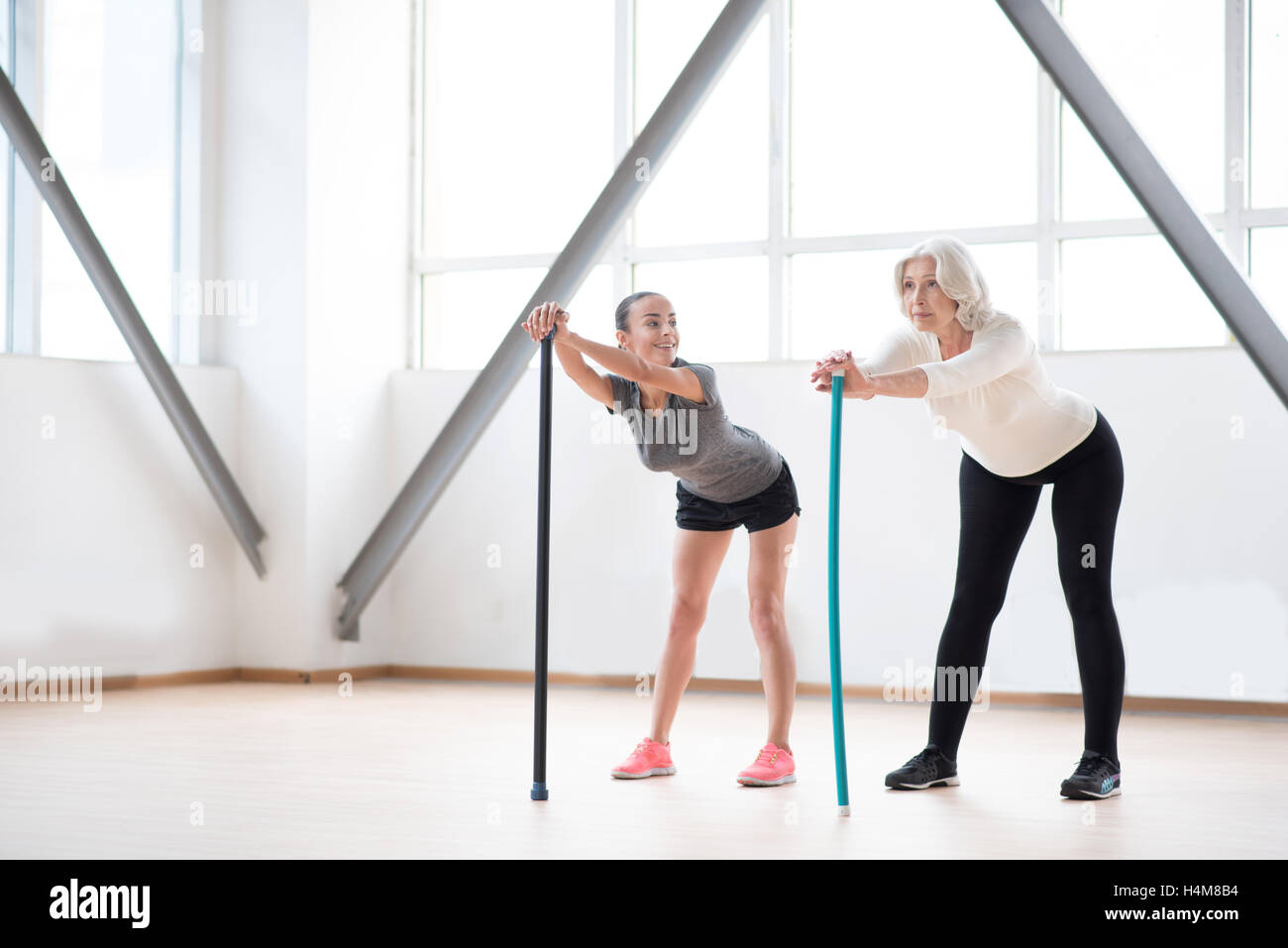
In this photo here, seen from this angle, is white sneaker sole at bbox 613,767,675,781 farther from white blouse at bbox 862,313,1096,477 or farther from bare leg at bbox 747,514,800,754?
white blouse at bbox 862,313,1096,477

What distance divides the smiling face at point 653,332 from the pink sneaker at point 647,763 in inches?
37.7

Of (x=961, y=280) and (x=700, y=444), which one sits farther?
(x=700, y=444)

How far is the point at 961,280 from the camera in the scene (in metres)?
3.13

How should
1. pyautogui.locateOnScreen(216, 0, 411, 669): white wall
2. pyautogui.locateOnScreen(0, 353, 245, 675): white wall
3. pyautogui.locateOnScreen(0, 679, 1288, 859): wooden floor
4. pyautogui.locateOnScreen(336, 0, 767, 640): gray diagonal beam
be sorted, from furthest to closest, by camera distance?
pyautogui.locateOnScreen(216, 0, 411, 669): white wall < pyautogui.locateOnScreen(0, 353, 245, 675): white wall < pyautogui.locateOnScreen(336, 0, 767, 640): gray diagonal beam < pyautogui.locateOnScreen(0, 679, 1288, 859): wooden floor

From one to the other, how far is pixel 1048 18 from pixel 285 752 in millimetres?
3073

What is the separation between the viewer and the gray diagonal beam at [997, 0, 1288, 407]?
397 centimetres

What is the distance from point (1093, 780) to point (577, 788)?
46.3 inches

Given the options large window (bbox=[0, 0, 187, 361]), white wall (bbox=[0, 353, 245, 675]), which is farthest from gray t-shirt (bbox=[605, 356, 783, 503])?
large window (bbox=[0, 0, 187, 361])

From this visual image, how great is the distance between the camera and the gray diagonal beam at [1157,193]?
397 cm

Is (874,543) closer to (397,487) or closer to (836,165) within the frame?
(836,165)

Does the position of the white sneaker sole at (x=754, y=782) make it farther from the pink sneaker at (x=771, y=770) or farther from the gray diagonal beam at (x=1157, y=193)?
the gray diagonal beam at (x=1157, y=193)

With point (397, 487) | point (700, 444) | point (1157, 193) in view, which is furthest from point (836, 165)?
point (700, 444)
